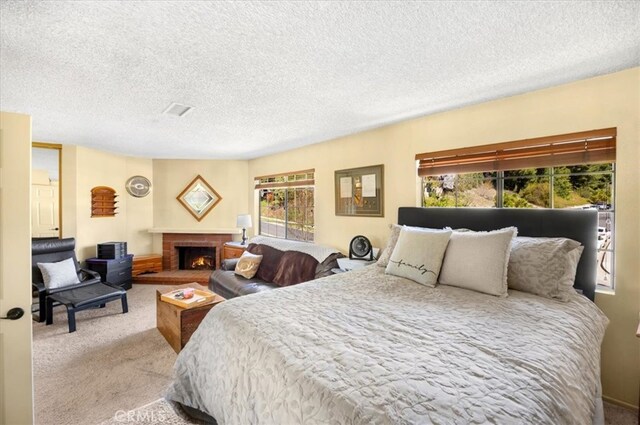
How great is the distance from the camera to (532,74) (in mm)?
2047

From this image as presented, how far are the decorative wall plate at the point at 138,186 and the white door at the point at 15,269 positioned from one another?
→ 4667 millimetres

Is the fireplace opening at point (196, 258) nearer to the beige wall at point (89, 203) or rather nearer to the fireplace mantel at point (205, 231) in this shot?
the fireplace mantel at point (205, 231)

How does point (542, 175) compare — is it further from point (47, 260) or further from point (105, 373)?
point (47, 260)

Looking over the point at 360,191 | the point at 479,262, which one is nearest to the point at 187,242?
the point at 360,191

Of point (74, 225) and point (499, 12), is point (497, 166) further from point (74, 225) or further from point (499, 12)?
point (74, 225)

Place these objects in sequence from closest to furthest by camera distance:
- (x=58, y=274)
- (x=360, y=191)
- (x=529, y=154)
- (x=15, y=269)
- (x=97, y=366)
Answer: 1. (x=15, y=269)
2. (x=529, y=154)
3. (x=97, y=366)
4. (x=58, y=274)
5. (x=360, y=191)

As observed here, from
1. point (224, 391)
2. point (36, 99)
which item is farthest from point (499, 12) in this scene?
point (36, 99)

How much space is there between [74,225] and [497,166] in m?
5.93

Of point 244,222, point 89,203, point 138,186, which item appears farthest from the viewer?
point 138,186

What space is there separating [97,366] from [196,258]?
3.46m

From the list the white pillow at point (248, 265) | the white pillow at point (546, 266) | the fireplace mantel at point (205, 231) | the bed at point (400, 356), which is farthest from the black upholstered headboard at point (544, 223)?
the fireplace mantel at point (205, 231)

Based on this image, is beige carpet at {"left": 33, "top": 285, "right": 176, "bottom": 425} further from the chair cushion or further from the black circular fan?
the black circular fan

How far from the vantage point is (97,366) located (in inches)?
98.5

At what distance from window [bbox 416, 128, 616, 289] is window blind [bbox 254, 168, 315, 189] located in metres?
1.98
